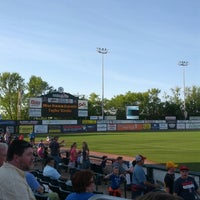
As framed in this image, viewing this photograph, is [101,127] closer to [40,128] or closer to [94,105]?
[40,128]

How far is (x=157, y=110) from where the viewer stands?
326ft

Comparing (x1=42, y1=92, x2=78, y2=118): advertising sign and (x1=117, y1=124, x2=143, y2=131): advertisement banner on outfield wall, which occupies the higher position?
(x1=42, y1=92, x2=78, y2=118): advertising sign

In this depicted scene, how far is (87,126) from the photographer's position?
187 feet

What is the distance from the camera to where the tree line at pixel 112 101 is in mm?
87000

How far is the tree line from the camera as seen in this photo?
87.0 metres

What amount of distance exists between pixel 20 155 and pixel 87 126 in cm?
5373

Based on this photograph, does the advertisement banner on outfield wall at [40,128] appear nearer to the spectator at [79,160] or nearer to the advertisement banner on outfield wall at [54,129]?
the advertisement banner on outfield wall at [54,129]

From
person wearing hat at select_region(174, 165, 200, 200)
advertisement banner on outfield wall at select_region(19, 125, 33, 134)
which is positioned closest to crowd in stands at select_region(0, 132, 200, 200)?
person wearing hat at select_region(174, 165, 200, 200)

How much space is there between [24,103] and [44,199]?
282 feet

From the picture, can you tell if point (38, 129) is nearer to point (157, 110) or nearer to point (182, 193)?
point (182, 193)

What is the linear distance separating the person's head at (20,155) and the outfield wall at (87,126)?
3420 centimetres

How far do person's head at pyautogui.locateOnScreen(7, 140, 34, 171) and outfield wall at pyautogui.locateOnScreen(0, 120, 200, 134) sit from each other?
112 feet

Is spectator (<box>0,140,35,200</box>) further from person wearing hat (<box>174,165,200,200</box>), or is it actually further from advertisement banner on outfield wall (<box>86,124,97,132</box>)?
advertisement banner on outfield wall (<box>86,124,97,132</box>)

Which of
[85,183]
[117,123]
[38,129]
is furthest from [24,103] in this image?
[85,183]
